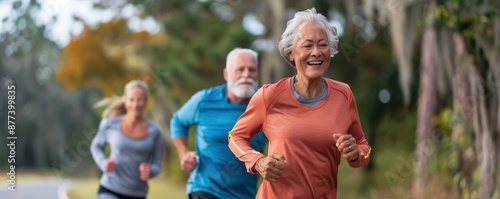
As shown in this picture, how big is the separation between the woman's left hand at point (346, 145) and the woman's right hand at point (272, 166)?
231mm

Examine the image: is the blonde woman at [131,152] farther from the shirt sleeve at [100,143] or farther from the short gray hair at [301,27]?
the short gray hair at [301,27]

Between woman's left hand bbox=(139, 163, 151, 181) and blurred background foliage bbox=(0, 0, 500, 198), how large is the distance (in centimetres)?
329

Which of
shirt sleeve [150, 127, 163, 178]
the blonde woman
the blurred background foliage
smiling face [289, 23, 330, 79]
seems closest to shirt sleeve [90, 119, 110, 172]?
the blonde woman

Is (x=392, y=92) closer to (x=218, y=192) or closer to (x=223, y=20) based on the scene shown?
(x=223, y=20)

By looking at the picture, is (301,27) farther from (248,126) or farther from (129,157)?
(129,157)

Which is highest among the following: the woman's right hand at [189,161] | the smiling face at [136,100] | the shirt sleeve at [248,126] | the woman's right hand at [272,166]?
the smiling face at [136,100]

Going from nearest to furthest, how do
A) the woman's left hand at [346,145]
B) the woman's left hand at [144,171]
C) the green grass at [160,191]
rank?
the woman's left hand at [346,145] < the woman's left hand at [144,171] < the green grass at [160,191]

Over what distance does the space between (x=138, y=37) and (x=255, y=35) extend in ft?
17.4

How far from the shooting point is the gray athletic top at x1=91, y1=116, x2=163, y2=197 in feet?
24.7

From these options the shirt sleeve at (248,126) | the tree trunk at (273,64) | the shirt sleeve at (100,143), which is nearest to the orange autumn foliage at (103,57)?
the tree trunk at (273,64)

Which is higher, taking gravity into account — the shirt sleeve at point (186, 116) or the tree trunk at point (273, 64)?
the tree trunk at point (273, 64)

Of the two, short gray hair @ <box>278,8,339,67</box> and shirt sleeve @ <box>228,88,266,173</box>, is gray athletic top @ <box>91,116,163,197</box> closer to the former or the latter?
shirt sleeve @ <box>228,88,266,173</box>

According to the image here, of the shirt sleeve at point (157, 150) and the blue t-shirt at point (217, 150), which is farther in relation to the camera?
the shirt sleeve at point (157, 150)

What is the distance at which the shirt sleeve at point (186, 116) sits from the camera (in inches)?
257
